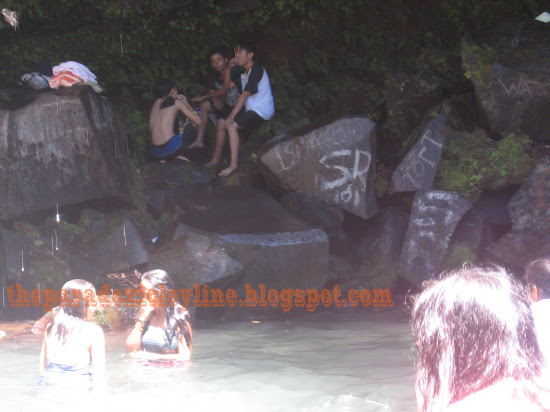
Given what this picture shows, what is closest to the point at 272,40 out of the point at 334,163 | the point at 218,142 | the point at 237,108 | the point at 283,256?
the point at 237,108

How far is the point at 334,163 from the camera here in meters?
7.71

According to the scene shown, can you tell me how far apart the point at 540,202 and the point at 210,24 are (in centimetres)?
572

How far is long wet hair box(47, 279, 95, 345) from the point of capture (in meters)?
3.86

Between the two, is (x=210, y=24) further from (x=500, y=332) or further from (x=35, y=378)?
(x=500, y=332)

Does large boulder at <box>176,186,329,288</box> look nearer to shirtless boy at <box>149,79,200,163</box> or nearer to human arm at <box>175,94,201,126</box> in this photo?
shirtless boy at <box>149,79,200,163</box>

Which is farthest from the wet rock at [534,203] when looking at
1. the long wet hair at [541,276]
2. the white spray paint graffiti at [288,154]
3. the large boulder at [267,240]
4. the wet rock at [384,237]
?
the long wet hair at [541,276]

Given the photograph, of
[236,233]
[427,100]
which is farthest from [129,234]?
[427,100]

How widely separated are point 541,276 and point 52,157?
577 cm

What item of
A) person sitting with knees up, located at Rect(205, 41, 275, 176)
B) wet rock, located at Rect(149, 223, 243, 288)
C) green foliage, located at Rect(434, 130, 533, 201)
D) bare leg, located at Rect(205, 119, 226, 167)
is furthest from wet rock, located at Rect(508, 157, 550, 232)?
bare leg, located at Rect(205, 119, 226, 167)

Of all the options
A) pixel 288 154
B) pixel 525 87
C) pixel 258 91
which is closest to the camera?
pixel 525 87

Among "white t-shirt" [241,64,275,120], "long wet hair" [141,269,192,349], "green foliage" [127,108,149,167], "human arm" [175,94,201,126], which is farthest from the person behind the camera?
"human arm" [175,94,201,126]

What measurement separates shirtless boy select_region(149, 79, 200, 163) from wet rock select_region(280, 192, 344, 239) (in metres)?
1.91

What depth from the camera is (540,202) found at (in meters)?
6.97

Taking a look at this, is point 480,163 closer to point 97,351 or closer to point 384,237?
point 384,237
